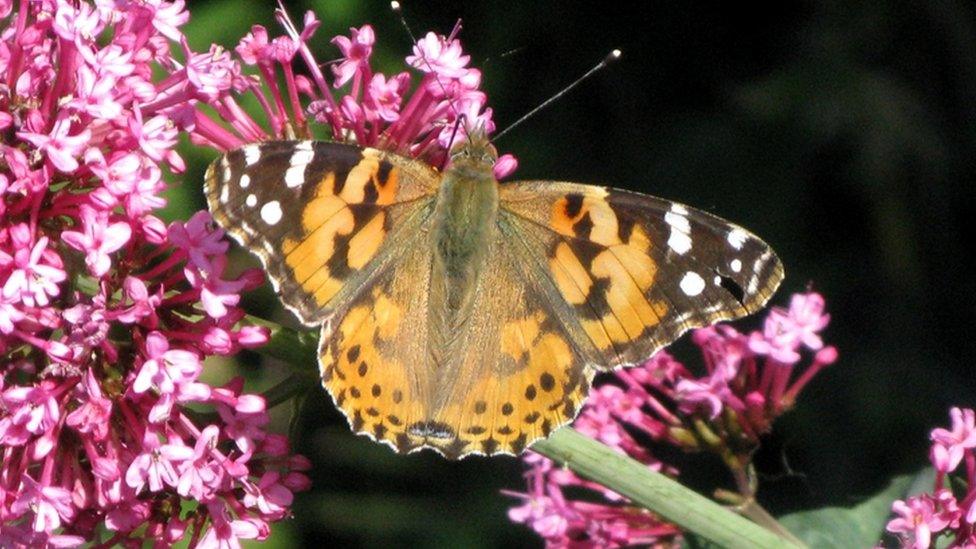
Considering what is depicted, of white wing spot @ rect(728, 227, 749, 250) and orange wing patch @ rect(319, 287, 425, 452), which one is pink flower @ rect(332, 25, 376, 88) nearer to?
orange wing patch @ rect(319, 287, 425, 452)

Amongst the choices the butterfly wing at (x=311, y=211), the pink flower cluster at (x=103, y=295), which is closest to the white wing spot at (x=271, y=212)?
the butterfly wing at (x=311, y=211)

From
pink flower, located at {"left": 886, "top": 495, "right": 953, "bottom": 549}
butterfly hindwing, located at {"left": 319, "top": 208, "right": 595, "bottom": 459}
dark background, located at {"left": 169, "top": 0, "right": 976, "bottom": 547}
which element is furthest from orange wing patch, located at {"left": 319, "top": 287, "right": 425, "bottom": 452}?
dark background, located at {"left": 169, "top": 0, "right": 976, "bottom": 547}

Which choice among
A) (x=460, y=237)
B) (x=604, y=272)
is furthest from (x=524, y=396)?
(x=460, y=237)

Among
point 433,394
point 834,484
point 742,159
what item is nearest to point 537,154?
point 742,159

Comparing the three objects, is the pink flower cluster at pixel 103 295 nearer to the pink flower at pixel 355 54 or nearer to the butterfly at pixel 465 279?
the butterfly at pixel 465 279

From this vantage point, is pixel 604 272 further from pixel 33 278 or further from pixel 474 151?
pixel 33 278

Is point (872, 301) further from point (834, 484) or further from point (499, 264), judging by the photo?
point (499, 264)
